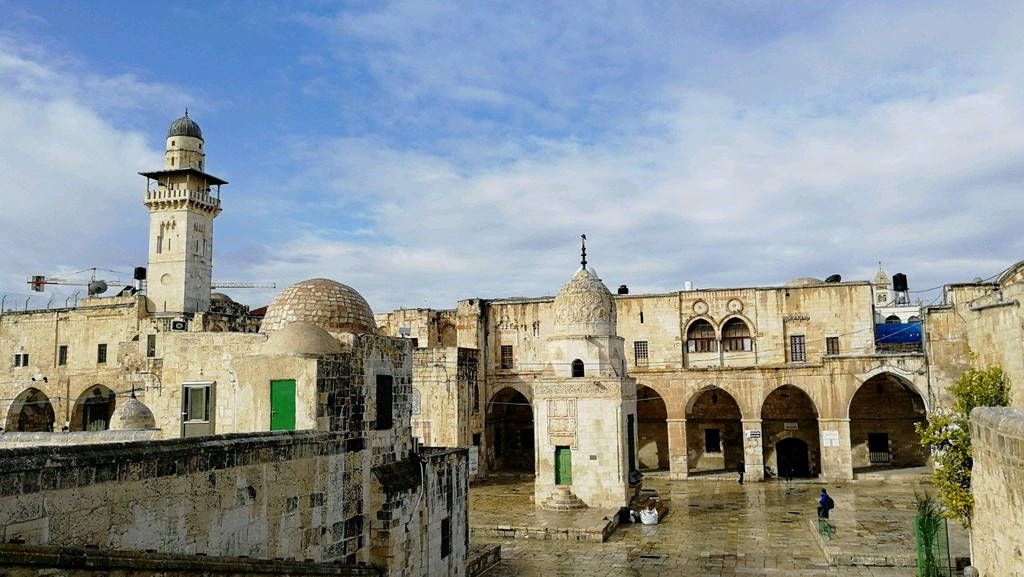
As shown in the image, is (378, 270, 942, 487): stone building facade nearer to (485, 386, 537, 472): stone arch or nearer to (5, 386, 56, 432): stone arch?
(485, 386, 537, 472): stone arch

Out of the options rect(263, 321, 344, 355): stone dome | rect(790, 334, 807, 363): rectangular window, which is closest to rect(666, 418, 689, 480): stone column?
rect(790, 334, 807, 363): rectangular window

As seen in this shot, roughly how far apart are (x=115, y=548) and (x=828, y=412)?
26.6 metres

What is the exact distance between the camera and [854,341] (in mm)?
29219

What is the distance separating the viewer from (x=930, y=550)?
12688 millimetres

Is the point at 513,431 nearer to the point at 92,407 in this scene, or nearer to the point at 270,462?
the point at 92,407

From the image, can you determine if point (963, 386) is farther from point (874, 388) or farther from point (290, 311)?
point (874, 388)

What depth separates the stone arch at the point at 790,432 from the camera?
2995 cm

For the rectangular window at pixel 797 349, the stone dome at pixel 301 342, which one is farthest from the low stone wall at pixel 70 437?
the rectangular window at pixel 797 349

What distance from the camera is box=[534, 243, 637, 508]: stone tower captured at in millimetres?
21094

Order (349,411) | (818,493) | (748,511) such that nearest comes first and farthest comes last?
(349,411), (748,511), (818,493)

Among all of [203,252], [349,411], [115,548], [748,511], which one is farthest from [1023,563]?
[203,252]

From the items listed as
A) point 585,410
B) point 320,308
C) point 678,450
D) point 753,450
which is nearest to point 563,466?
point 585,410

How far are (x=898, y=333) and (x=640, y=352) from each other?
431 inches

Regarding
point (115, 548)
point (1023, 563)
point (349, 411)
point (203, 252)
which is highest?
point (203, 252)
